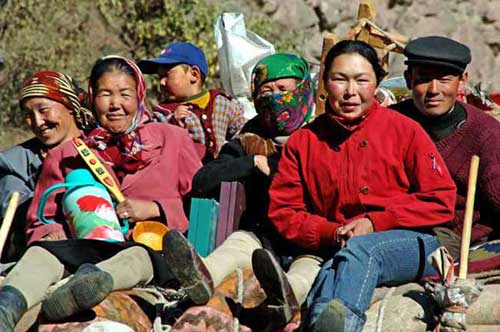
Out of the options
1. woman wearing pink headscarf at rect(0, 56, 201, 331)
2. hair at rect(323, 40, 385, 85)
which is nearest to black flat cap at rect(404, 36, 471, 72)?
hair at rect(323, 40, 385, 85)

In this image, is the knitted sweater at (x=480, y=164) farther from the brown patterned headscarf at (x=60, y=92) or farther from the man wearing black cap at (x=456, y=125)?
the brown patterned headscarf at (x=60, y=92)

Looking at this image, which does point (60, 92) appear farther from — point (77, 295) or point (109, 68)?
point (77, 295)

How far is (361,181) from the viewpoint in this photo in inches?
235

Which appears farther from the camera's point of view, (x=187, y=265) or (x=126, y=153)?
(x=126, y=153)

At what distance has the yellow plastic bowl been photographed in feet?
21.3

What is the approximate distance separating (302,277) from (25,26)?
7287 mm

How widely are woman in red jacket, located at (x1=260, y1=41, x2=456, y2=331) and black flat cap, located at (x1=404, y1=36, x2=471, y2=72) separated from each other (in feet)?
0.95

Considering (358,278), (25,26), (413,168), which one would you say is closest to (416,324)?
(358,278)

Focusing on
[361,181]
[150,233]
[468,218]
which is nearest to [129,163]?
[150,233]

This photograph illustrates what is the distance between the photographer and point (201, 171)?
6742 mm

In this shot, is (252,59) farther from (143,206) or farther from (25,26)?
(25,26)

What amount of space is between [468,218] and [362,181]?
590mm

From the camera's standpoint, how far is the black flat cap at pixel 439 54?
6227 mm

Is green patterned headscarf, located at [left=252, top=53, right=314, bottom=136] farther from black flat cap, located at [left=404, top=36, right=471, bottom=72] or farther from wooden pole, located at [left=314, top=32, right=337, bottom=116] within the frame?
black flat cap, located at [left=404, top=36, right=471, bottom=72]
